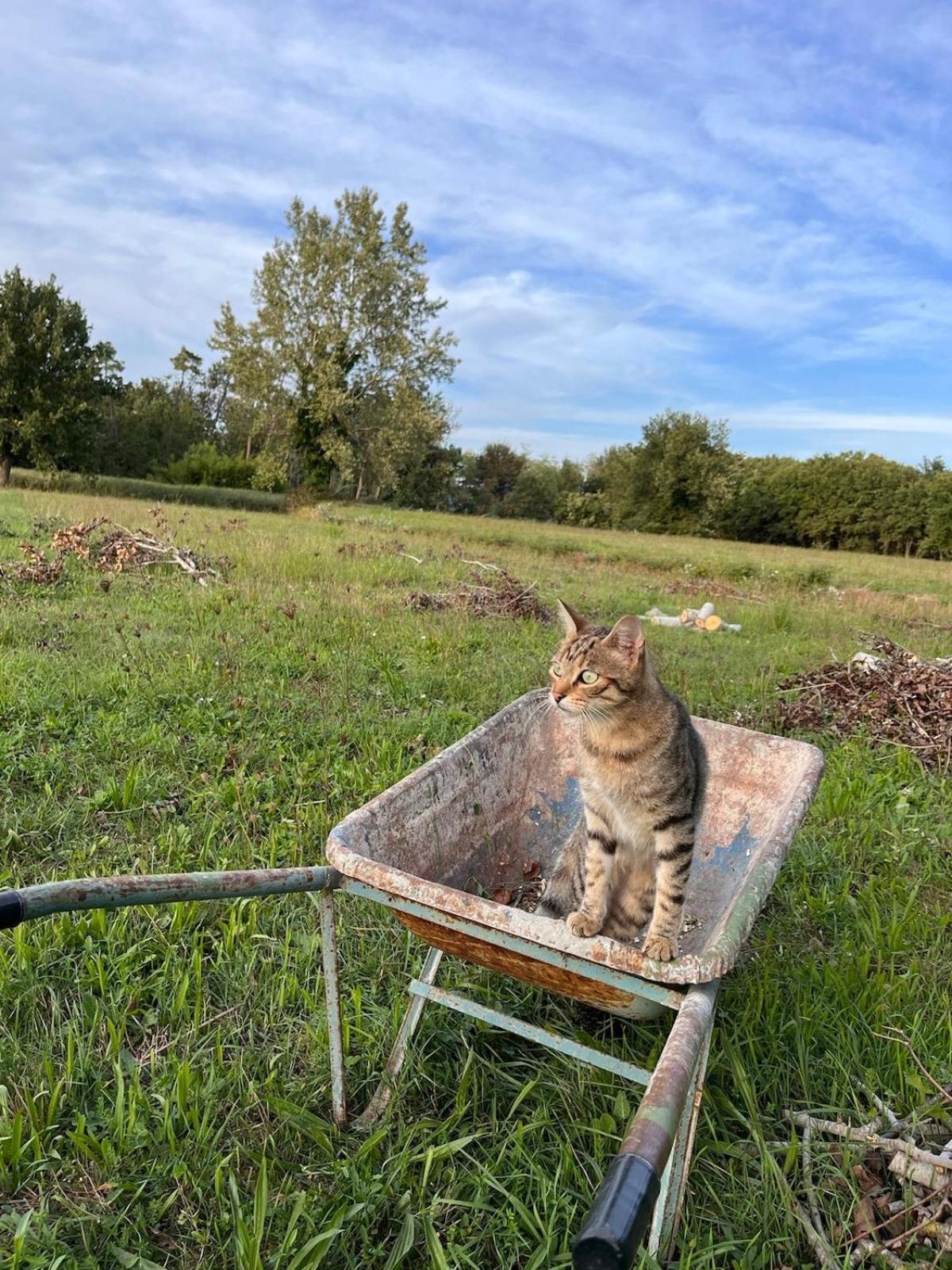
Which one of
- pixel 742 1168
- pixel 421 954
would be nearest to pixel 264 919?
pixel 421 954

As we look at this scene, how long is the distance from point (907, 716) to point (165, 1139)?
5.18 metres

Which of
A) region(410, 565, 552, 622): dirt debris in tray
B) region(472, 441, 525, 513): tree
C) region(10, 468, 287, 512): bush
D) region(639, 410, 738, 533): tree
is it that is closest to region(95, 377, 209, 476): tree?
region(10, 468, 287, 512): bush

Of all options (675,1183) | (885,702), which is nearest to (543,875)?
(675,1183)

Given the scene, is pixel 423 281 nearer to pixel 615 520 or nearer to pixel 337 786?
pixel 615 520

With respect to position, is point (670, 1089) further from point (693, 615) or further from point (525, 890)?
point (693, 615)

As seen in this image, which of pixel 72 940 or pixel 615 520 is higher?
pixel 615 520

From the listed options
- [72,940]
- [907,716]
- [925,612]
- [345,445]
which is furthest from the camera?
[345,445]

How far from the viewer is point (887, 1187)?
82.6 inches

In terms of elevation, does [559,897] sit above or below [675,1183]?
above

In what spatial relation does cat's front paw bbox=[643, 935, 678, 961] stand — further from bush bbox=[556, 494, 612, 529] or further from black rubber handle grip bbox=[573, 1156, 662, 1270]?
bush bbox=[556, 494, 612, 529]

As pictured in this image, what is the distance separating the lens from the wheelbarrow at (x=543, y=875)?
1.14 m

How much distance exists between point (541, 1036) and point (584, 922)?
0.33 meters

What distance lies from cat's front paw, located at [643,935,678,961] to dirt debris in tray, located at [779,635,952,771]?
3.75 m

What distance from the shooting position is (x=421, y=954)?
2.97 metres
